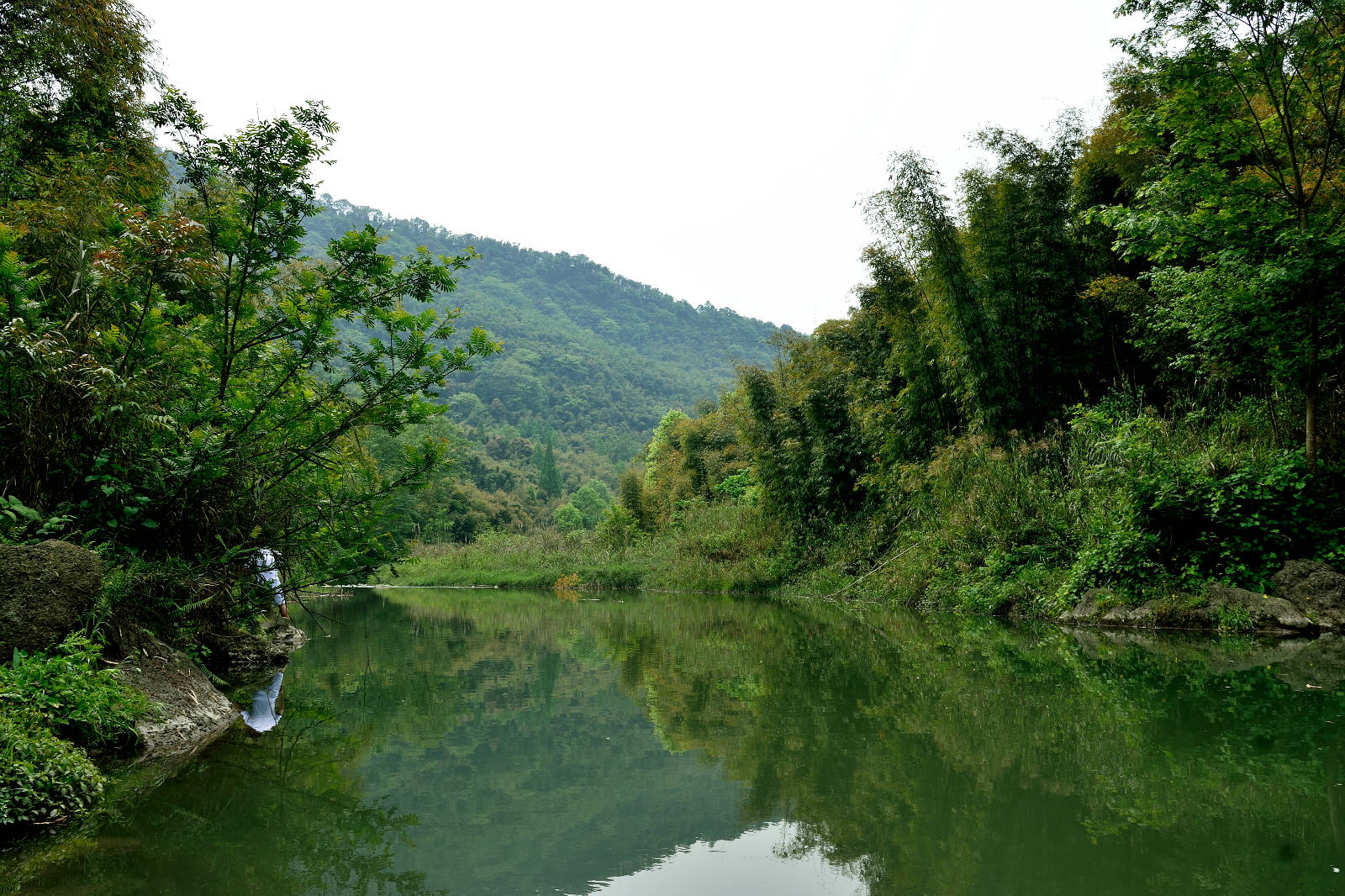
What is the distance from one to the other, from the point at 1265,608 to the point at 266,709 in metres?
9.16

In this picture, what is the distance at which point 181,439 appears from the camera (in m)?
4.92

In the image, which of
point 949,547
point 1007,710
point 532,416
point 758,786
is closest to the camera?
point 758,786

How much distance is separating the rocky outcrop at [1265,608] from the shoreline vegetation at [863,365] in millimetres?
252

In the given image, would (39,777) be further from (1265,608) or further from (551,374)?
(551,374)

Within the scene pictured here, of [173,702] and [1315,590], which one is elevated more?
[1315,590]

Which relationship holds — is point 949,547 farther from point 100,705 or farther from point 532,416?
point 532,416

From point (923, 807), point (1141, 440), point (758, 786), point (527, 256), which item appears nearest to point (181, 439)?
point (758, 786)

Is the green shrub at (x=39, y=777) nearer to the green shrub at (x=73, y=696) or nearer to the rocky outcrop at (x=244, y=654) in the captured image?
the green shrub at (x=73, y=696)

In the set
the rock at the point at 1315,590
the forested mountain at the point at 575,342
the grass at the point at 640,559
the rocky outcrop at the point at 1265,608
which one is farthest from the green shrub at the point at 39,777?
the forested mountain at the point at 575,342

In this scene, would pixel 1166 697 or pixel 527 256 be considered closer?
pixel 1166 697

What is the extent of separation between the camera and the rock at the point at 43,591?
12.1 feet

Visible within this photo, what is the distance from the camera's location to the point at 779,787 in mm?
3500

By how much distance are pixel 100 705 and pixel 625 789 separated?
259cm

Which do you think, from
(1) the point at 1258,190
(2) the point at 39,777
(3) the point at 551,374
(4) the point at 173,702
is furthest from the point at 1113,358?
(3) the point at 551,374
